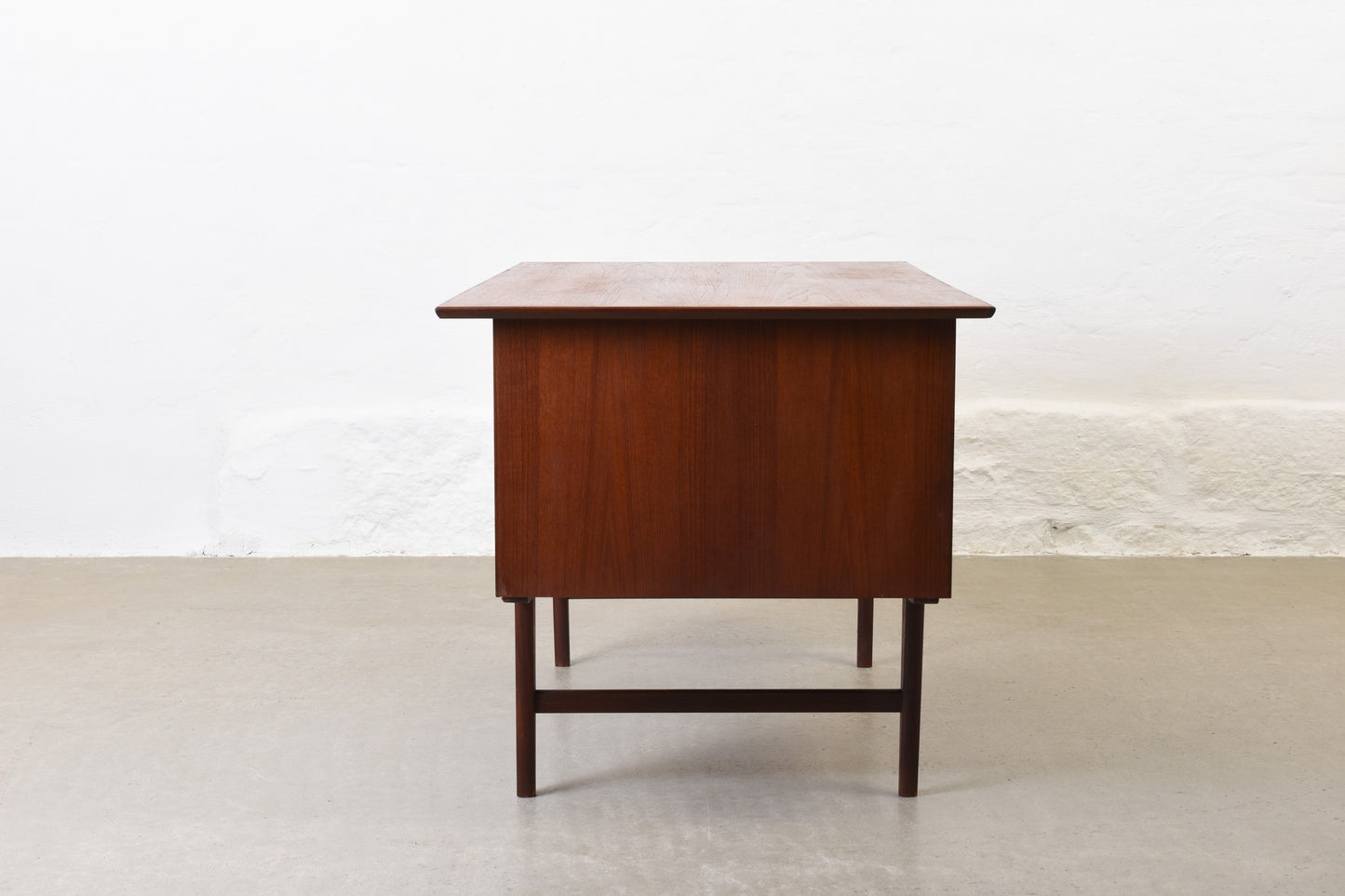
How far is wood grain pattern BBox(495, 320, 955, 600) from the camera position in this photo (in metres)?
2.22

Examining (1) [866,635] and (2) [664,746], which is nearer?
(2) [664,746]

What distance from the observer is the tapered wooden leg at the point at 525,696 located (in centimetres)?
238

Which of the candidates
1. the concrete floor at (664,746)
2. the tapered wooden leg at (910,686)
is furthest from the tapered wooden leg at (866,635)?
the tapered wooden leg at (910,686)

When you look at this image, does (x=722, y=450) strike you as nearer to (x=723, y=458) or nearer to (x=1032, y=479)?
(x=723, y=458)

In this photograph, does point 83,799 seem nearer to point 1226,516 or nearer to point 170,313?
point 170,313

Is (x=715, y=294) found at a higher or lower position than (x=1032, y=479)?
higher

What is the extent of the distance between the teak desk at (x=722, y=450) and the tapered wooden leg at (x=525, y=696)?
0.09 meters

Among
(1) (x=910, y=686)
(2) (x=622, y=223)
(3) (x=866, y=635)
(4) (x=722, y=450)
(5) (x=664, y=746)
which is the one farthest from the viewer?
(2) (x=622, y=223)

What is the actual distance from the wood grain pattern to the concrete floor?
0.43 m

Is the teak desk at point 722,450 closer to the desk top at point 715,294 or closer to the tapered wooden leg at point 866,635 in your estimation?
the desk top at point 715,294

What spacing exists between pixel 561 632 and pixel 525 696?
0.77 meters

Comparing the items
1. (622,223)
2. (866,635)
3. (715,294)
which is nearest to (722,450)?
(715,294)

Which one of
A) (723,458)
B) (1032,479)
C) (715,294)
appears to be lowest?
(1032,479)

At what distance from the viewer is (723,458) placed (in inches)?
89.2
